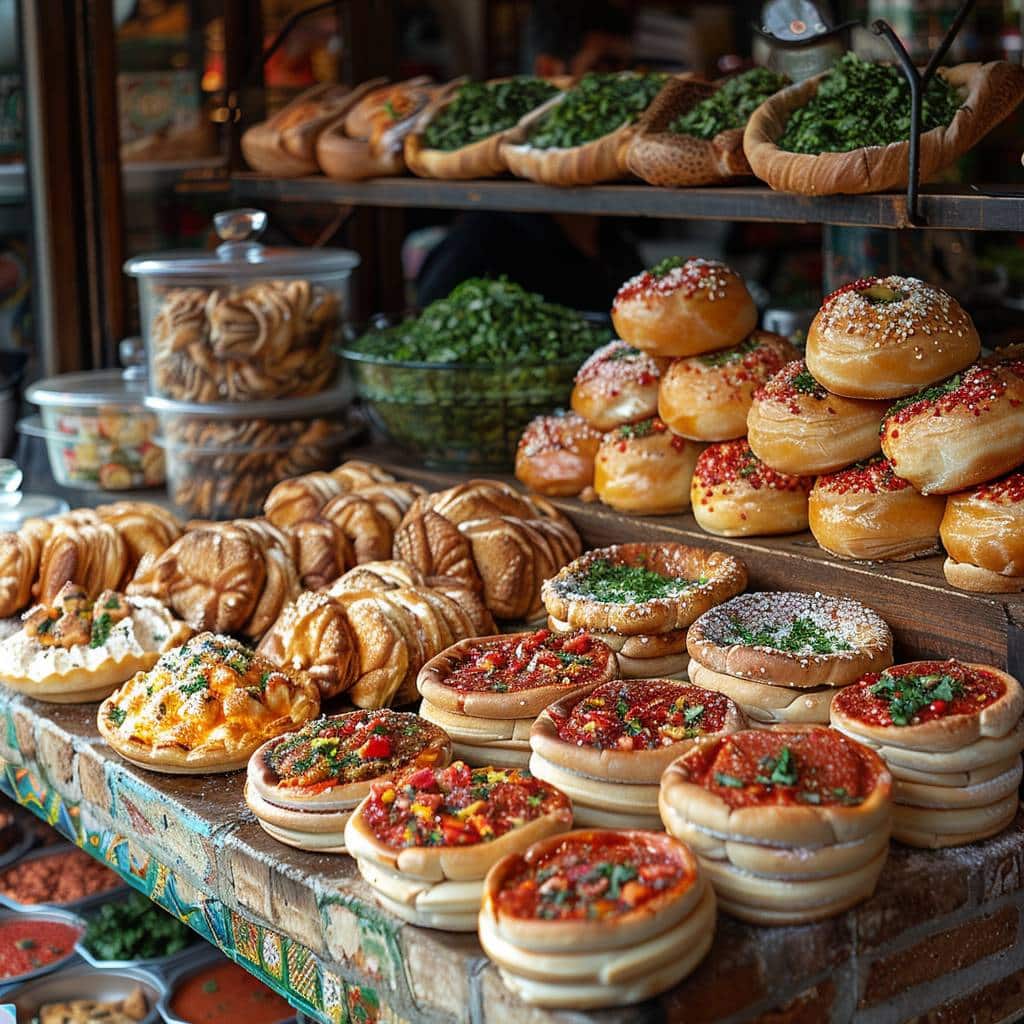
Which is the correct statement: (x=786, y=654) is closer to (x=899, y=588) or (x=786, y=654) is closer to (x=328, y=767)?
(x=899, y=588)

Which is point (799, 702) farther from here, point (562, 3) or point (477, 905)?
point (562, 3)

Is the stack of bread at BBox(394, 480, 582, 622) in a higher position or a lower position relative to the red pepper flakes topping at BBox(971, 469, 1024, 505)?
lower

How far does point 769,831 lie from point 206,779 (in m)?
1.16

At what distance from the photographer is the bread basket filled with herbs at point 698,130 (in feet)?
10.2

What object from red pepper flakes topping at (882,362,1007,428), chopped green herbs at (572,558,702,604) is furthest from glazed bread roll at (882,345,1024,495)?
chopped green herbs at (572,558,702,604)

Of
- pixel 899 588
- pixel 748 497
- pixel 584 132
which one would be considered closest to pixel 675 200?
pixel 584 132

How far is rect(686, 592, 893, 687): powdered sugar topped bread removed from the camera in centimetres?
239

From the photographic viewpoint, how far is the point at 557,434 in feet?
11.4

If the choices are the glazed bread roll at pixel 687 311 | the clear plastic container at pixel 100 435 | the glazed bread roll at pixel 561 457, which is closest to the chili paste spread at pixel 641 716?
the glazed bread roll at pixel 687 311

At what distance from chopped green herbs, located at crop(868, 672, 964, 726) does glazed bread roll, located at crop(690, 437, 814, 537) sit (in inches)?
26.2

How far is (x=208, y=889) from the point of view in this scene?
245 centimetres

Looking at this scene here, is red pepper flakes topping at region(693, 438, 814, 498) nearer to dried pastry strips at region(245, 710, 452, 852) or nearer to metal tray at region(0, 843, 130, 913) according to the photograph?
dried pastry strips at region(245, 710, 452, 852)

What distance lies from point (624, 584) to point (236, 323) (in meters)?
1.47

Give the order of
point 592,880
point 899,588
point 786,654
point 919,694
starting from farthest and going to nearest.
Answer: point 899,588 < point 786,654 < point 919,694 < point 592,880
